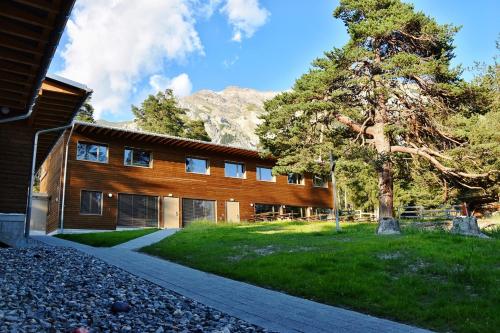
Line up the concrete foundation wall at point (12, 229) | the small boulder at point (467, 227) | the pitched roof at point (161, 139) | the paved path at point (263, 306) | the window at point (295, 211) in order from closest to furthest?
1. the paved path at point (263, 306)
2. the concrete foundation wall at point (12, 229)
3. the small boulder at point (467, 227)
4. the pitched roof at point (161, 139)
5. the window at point (295, 211)

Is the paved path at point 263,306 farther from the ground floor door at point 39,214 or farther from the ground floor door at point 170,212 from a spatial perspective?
the ground floor door at point 39,214

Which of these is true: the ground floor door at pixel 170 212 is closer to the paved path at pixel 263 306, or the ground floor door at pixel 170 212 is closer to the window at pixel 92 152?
the window at pixel 92 152

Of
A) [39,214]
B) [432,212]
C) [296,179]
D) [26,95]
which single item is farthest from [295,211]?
[26,95]

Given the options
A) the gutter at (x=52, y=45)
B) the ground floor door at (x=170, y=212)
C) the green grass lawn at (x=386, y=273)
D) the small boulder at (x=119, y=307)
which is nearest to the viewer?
the small boulder at (x=119, y=307)

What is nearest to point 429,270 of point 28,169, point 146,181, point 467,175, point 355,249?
point 355,249

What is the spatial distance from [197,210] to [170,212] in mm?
2000

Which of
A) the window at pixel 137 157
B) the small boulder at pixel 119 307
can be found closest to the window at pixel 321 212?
the window at pixel 137 157

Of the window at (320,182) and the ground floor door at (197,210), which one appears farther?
the window at (320,182)

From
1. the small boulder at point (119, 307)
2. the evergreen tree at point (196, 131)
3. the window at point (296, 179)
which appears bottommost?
the small boulder at point (119, 307)

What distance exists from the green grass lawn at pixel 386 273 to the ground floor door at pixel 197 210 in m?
13.8

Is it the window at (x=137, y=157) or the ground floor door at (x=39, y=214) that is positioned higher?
the window at (x=137, y=157)

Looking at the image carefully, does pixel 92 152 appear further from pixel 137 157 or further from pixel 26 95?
pixel 26 95

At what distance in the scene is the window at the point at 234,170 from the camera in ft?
97.1

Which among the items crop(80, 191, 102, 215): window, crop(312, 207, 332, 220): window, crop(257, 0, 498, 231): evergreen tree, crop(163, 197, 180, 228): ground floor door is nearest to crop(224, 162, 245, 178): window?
crop(163, 197, 180, 228): ground floor door
